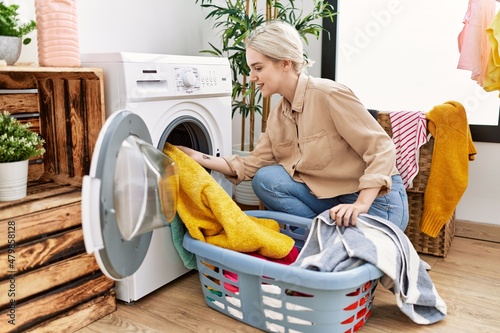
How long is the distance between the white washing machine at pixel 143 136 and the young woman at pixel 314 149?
0.55 feet

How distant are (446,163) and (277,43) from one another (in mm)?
969

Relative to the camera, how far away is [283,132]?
6.25 ft

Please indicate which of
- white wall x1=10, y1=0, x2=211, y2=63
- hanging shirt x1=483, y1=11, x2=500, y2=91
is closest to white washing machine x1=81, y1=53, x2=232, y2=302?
white wall x1=10, y1=0, x2=211, y2=63

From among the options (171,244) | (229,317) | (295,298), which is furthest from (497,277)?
(171,244)

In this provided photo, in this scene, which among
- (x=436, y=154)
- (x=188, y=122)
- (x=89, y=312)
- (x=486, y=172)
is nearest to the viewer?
(x=89, y=312)

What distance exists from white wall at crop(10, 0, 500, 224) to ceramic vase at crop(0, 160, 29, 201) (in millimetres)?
777

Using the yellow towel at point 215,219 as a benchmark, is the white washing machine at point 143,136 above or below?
above

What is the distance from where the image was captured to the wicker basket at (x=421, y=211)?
83.2 inches

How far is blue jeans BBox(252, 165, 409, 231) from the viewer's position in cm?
178

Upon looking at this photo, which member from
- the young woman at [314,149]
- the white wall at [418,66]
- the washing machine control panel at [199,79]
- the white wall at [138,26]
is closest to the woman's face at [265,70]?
the young woman at [314,149]

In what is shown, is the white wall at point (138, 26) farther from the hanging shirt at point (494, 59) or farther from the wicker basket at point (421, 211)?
the hanging shirt at point (494, 59)

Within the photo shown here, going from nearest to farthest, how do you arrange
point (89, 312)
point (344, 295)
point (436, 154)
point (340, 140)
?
point (344, 295) < point (89, 312) < point (340, 140) < point (436, 154)

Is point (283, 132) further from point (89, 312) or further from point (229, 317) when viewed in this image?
point (89, 312)

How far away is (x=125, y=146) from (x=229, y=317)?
2.60 feet
